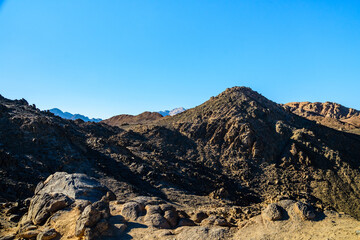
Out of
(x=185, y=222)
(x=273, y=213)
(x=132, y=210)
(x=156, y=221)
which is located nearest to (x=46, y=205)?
(x=132, y=210)

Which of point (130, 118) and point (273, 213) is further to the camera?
point (130, 118)

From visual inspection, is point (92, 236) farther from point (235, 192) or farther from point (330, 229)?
point (235, 192)

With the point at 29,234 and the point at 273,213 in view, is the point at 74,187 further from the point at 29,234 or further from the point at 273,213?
the point at 273,213

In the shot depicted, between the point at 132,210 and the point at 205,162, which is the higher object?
the point at 205,162

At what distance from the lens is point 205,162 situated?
1139 inches

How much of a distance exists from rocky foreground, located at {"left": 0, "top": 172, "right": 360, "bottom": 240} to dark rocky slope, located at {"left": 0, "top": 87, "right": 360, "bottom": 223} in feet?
20.7

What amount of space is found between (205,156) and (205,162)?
126 centimetres

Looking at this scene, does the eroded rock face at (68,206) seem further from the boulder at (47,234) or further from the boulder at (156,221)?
the boulder at (156,221)

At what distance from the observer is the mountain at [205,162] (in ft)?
42.5

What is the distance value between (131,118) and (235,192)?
56.2 m

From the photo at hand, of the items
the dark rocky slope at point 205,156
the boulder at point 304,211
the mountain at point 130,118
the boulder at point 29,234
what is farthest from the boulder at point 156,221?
the mountain at point 130,118

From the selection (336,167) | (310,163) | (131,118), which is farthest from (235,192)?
(131,118)

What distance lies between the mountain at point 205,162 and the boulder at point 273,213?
37 mm

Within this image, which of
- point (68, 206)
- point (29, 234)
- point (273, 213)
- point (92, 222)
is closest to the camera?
point (92, 222)
